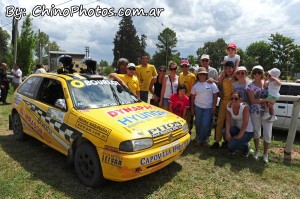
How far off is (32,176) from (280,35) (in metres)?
74.0

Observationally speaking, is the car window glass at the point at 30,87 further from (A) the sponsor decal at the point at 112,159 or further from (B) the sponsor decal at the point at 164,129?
(B) the sponsor decal at the point at 164,129

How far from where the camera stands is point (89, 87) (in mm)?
4805

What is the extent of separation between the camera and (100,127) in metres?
3.81

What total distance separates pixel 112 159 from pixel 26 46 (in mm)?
17464

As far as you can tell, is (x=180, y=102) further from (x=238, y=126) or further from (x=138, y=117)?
(x=138, y=117)

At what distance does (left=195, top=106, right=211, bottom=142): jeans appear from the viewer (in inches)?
228

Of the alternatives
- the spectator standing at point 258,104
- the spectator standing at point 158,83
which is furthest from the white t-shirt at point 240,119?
the spectator standing at point 158,83

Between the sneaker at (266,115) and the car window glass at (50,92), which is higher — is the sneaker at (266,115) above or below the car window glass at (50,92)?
below

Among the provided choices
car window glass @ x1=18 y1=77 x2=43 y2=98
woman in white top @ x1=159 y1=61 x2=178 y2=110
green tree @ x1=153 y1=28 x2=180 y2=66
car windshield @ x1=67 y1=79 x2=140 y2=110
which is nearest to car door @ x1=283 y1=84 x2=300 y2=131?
woman in white top @ x1=159 y1=61 x2=178 y2=110

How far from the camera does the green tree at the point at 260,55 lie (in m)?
70.9

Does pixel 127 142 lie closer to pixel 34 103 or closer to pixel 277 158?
pixel 34 103

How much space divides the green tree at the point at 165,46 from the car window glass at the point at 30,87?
5905cm

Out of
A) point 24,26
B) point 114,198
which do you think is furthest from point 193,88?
point 24,26

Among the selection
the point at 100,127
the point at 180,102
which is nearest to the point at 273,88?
the point at 180,102
